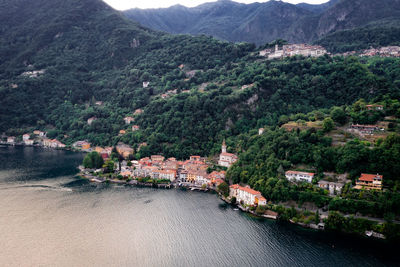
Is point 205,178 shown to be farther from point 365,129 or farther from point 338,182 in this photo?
point 365,129

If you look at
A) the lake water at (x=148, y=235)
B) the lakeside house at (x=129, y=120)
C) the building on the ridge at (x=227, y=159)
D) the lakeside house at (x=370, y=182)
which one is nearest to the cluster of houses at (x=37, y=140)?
the lakeside house at (x=129, y=120)

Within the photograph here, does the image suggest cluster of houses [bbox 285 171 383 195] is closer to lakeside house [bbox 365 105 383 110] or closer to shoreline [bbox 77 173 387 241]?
shoreline [bbox 77 173 387 241]

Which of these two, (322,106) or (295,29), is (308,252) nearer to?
(322,106)

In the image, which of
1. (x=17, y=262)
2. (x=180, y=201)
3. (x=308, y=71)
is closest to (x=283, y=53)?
(x=308, y=71)

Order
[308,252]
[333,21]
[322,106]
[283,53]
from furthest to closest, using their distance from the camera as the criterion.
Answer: [333,21] → [283,53] → [322,106] → [308,252]

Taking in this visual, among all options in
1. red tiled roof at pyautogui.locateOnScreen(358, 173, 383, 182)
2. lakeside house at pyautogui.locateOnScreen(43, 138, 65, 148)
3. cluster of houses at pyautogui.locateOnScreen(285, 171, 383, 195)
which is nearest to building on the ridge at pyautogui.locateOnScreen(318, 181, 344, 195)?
cluster of houses at pyautogui.locateOnScreen(285, 171, 383, 195)

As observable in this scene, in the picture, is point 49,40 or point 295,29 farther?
point 295,29
